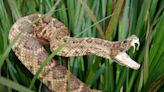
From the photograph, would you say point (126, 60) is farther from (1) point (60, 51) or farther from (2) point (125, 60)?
(1) point (60, 51)

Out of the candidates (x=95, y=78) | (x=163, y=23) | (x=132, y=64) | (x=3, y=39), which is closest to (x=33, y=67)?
(x=3, y=39)

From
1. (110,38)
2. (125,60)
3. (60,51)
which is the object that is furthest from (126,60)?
(60,51)

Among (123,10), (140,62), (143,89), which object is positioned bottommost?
(143,89)

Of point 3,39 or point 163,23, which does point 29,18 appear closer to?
point 3,39

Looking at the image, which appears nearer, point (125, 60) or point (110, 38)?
point (125, 60)
